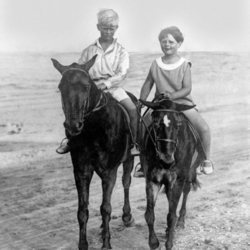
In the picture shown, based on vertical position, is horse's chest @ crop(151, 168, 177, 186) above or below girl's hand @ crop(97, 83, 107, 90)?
below

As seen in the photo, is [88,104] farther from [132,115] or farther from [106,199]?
[106,199]

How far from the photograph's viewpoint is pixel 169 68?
17.8 ft

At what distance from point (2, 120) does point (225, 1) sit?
7.00 m

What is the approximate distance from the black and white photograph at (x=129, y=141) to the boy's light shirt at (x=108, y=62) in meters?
0.02

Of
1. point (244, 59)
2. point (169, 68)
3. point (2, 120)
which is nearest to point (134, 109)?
point (169, 68)

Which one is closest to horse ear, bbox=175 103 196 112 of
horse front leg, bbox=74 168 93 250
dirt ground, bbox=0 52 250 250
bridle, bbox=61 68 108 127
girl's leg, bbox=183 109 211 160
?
girl's leg, bbox=183 109 211 160

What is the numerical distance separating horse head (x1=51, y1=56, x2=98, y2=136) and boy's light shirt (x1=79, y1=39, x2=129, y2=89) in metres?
0.70

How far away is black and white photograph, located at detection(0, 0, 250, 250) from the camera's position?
16.9 feet

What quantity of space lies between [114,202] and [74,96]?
2803 mm

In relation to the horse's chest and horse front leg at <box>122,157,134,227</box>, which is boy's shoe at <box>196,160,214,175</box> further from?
horse front leg at <box>122,157,134,227</box>

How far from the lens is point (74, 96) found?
15.0ft

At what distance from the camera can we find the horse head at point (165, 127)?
477cm

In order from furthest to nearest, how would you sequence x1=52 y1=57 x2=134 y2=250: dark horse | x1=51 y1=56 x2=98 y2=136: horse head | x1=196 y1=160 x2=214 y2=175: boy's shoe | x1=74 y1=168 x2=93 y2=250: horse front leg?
x1=196 y1=160 x2=214 y2=175: boy's shoe < x1=74 y1=168 x2=93 y2=250: horse front leg < x1=52 y1=57 x2=134 y2=250: dark horse < x1=51 y1=56 x2=98 y2=136: horse head

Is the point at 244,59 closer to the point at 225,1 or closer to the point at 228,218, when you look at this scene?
the point at 225,1
